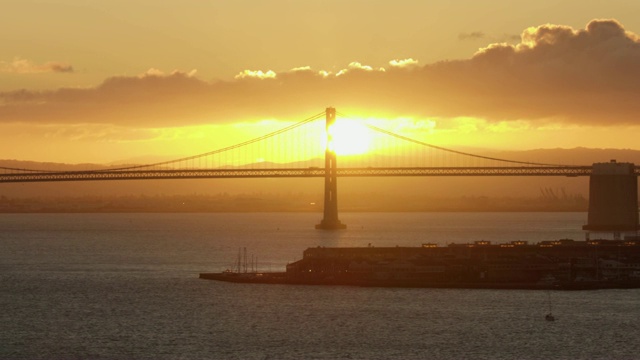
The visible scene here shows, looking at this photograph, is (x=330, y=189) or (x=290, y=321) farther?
(x=330, y=189)

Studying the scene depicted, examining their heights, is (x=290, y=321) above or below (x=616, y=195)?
below

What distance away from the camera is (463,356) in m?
52.4

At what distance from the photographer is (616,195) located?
519 ft

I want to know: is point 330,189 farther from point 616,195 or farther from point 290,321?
point 290,321

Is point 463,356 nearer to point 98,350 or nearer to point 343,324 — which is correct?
point 343,324

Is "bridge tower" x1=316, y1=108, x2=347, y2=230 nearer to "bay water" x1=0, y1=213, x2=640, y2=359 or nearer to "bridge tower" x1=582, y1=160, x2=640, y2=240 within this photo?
"bridge tower" x1=582, y1=160, x2=640, y2=240

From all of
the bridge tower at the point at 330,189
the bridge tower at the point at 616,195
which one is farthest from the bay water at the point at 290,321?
the bridge tower at the point at 616,195

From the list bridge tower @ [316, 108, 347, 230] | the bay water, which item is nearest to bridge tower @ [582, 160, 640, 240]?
bridge tower @ [316, 108, 347, 230]

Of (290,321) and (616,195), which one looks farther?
(616,195)

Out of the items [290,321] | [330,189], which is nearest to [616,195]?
[330,189]

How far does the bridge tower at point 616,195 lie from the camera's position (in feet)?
516

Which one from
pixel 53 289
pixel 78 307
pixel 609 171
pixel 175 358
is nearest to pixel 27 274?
pixel 53 289

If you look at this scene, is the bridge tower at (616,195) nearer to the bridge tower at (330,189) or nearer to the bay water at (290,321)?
the bridge tower at (330,189)

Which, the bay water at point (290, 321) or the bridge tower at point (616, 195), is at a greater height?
the bridge tower at point (616, 195)
